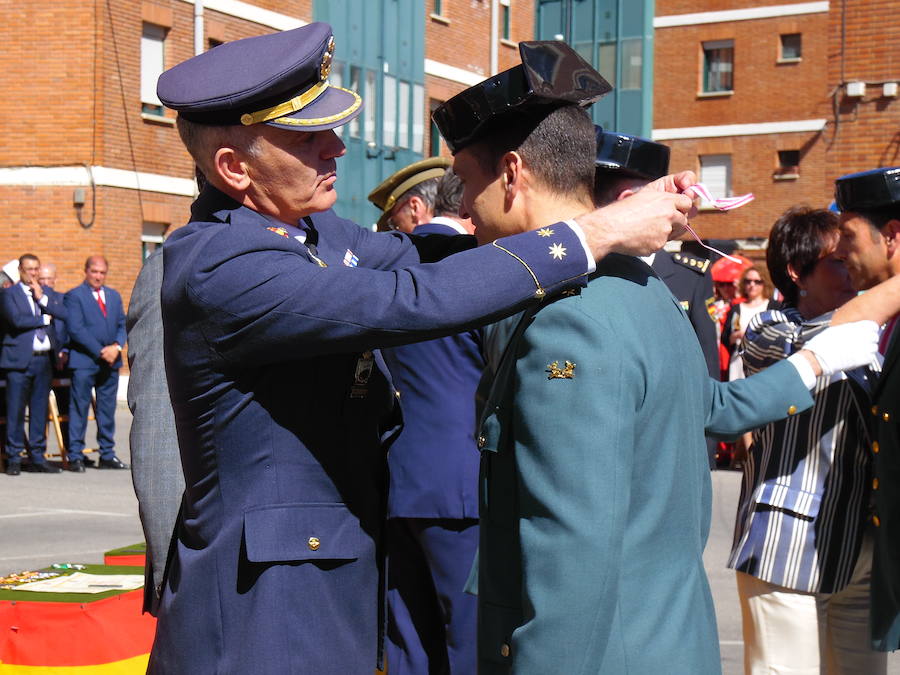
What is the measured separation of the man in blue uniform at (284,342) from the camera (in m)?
2.43

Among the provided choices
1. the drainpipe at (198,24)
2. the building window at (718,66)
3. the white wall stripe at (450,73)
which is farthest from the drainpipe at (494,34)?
the building window at (718,66)

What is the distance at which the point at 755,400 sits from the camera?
10.3 feet

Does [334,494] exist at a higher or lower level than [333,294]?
lower

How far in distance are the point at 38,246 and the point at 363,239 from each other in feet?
67.1

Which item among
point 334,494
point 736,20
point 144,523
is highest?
point 736,20

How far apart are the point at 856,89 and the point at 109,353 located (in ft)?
48.0

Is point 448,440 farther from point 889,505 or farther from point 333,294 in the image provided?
point 333,294

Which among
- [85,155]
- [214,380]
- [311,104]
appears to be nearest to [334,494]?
[214,380]

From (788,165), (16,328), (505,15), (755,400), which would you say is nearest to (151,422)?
(755,400)

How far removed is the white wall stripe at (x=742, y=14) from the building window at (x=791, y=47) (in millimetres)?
706

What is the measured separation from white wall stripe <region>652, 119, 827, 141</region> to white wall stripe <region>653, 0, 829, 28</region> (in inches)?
124

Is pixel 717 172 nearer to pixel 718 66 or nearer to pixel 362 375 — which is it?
pixel 718 66

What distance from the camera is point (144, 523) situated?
146 inches

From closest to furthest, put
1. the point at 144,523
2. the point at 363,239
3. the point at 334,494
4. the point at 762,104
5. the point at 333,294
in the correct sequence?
the point at 333,294 → the point at 334,494 → the point at 363,239 → the point at 144,523 → the point at 762,104
